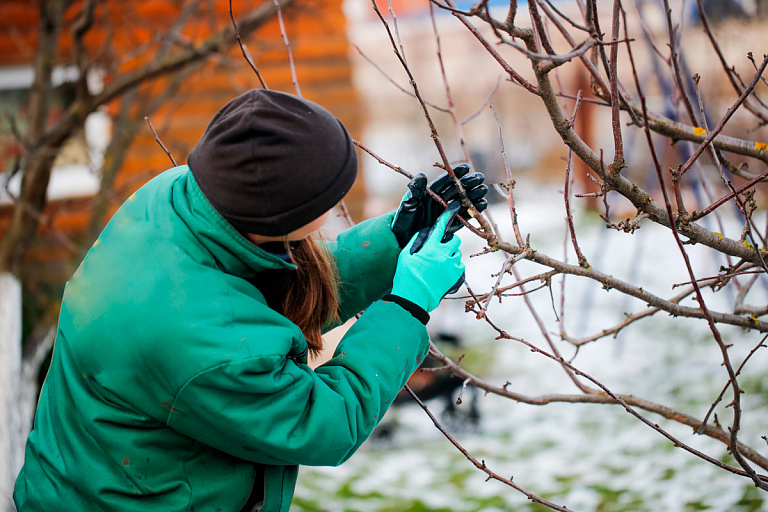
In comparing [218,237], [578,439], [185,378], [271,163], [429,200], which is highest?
[578,439]

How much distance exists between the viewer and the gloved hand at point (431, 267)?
1.44 metres

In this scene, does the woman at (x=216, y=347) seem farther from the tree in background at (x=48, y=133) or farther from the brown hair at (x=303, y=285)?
the tree in background at (x=48, y=133)

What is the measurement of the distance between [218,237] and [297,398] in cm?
32

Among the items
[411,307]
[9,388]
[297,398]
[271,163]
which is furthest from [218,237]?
[9,388]

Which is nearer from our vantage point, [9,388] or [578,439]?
[9,388]

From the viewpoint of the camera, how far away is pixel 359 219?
6.57 metres

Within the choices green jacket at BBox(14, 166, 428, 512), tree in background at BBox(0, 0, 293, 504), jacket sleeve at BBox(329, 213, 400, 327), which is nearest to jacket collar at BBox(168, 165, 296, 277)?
green jacket at BBox(14, 166, 428, 512)

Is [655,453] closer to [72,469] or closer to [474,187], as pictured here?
[474,187]

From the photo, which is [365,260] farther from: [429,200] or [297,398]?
[297,398]

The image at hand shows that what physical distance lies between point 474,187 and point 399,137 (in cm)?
1532

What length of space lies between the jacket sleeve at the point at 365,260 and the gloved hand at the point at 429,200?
1.5 inches

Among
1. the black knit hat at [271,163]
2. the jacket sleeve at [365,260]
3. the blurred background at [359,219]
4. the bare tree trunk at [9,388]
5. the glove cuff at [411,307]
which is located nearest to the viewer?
the black knit hat at [271,163]

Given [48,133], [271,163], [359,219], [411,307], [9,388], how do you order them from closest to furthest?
[271,163]
[411,307]
[48,133]
[9,388]
[359,219]

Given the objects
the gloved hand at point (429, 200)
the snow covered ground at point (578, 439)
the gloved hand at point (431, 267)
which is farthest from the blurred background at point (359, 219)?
the gloved hand at point (431, 267)
